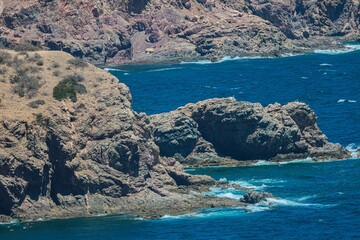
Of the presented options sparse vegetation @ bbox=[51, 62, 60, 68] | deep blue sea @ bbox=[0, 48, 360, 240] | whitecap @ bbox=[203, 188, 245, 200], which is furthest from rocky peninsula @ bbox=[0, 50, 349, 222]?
deep blue sea @ bbox=[0, 48, 360, 240]

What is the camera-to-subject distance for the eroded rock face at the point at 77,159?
338 ft

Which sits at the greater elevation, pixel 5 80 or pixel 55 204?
pixel 5 80

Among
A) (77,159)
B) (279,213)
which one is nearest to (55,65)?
(77,159)

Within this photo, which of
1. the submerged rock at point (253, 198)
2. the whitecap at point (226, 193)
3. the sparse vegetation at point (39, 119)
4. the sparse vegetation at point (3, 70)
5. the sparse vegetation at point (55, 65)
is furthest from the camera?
the sparse vegetation at point (55, 65)

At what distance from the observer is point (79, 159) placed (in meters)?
106

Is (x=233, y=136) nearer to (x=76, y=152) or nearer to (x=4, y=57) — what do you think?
(x=4, y=57)

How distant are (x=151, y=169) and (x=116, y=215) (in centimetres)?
807

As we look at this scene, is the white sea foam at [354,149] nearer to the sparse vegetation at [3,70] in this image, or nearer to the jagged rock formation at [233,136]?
the jagged rock formation at [233,136]

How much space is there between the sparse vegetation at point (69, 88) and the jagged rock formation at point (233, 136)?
15.6 metres

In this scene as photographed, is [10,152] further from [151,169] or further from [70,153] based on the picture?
[151,169]

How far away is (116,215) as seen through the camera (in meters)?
104

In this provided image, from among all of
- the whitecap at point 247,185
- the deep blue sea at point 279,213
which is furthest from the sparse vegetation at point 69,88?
the whitecap at point 247,185

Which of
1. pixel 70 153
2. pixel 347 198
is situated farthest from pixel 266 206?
pixel 70 153

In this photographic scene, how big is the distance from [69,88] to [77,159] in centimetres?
806
